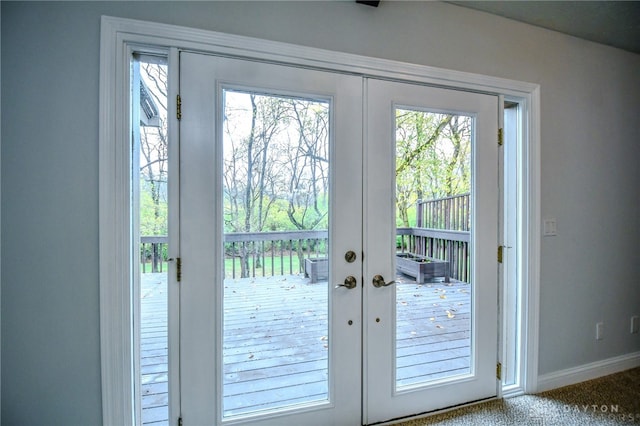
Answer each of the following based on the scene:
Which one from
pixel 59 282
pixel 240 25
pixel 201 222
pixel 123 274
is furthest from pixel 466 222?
pixel 59 282

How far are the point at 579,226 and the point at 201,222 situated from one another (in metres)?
2.54

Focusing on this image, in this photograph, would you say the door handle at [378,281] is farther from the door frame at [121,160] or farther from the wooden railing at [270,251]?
the door frame at [121,160]

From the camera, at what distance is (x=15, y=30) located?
122cm

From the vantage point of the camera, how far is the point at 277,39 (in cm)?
152

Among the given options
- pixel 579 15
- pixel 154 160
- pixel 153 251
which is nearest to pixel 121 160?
pixel 154 160

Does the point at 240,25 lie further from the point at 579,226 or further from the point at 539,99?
the point at 579,226

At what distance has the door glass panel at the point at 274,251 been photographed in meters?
1.51

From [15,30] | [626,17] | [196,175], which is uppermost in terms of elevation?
[626,17]

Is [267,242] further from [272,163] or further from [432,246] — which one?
[432,246]

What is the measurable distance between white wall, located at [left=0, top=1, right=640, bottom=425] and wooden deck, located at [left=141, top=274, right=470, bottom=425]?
0.29 metres

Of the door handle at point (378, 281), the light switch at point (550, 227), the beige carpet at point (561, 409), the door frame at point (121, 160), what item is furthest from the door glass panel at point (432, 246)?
the door frame at point (121, 160)

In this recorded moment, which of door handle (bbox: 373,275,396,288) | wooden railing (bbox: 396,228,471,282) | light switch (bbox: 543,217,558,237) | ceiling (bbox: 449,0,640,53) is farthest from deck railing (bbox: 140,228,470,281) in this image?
ceiling (bbox: 449,0,640,53)

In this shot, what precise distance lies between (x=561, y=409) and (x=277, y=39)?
8.98 feet

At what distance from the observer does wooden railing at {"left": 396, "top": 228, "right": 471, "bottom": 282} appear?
5.84 ft
